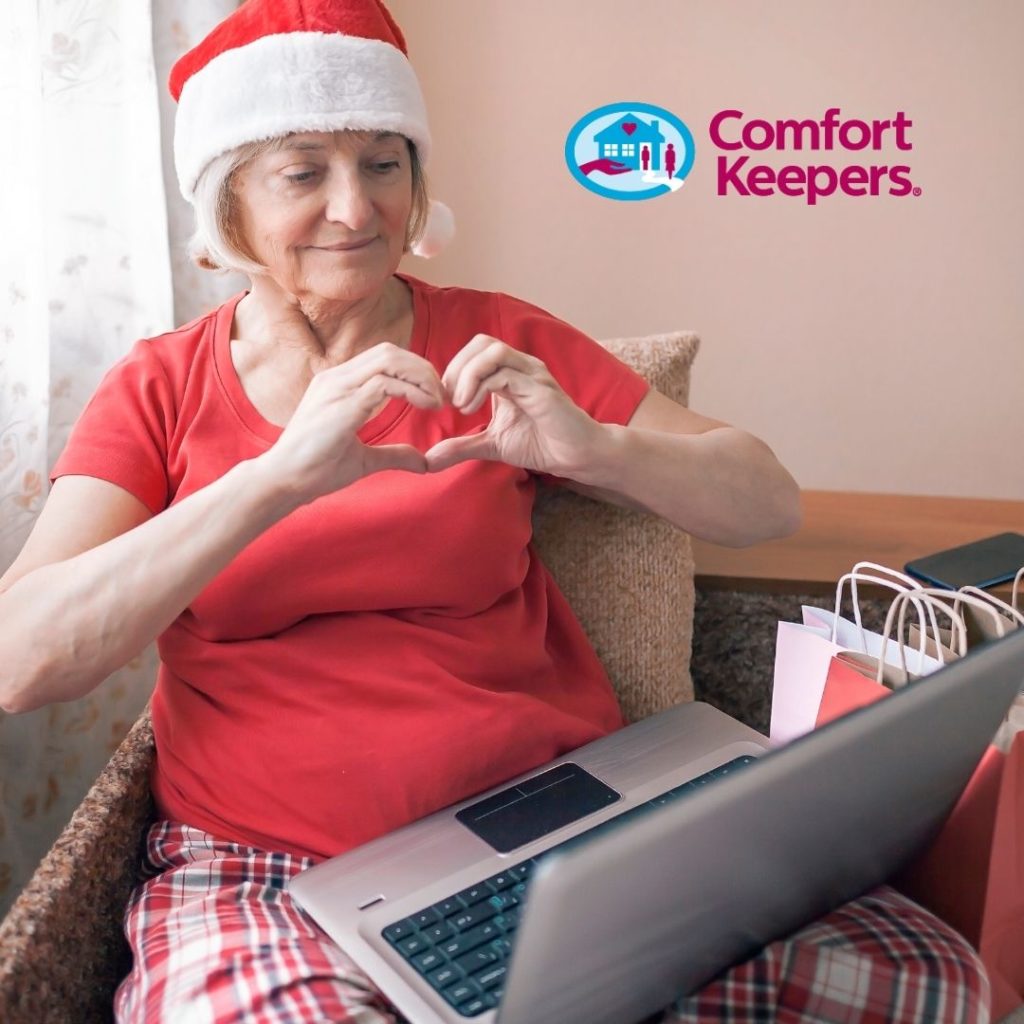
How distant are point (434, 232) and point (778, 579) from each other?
1.98 feet

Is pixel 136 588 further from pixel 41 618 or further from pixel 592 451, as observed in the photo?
pixel 592 451

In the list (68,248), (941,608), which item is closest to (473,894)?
(941,608)

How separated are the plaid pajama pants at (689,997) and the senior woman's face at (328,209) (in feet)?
1.95

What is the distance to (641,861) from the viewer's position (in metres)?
0.64

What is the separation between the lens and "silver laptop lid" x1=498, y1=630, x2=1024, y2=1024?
64cm

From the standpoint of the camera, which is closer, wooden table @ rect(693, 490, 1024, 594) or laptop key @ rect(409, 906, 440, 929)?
laptop key @ rect(409, 906, 440, 929)

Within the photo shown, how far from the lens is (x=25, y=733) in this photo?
147 centimetres

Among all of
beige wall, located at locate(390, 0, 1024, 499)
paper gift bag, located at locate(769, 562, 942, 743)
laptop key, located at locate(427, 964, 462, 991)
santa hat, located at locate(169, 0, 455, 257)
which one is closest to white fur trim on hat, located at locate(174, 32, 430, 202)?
santa hat, located at locate(169, 0, 455, 257)

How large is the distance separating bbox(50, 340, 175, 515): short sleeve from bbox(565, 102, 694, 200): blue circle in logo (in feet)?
4.40

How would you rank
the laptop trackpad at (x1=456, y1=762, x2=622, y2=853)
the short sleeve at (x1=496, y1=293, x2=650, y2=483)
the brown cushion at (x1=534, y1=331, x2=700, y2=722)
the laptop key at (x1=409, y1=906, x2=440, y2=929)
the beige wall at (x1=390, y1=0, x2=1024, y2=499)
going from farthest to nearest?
1. the beige wall at (x1=390, y1=0, x2=1024, y2=499)
2. the brown cushion at (x1=534, y1=331, x2=700, y2=722)
3. the short sleeve at (x1=496, y1=293, x2=650, y2=483)
4. the laptop trackpad at (x1=456, y1=762, x2=622, y2=853)
5. the laptop key at (x1=409, y1=906, x2=440, y2=929)

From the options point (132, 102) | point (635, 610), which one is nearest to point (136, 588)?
point (635, 610)

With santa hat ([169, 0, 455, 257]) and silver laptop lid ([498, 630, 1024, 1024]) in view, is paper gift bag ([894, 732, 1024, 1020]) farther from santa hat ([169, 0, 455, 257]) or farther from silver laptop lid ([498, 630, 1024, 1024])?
santa hat ([169, 0, 455, 257])

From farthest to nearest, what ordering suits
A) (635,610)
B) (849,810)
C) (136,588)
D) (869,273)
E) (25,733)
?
(869,273)
(25,733)
(635,610)
(136,588)
(849,810)

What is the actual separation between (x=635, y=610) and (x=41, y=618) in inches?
25.8
